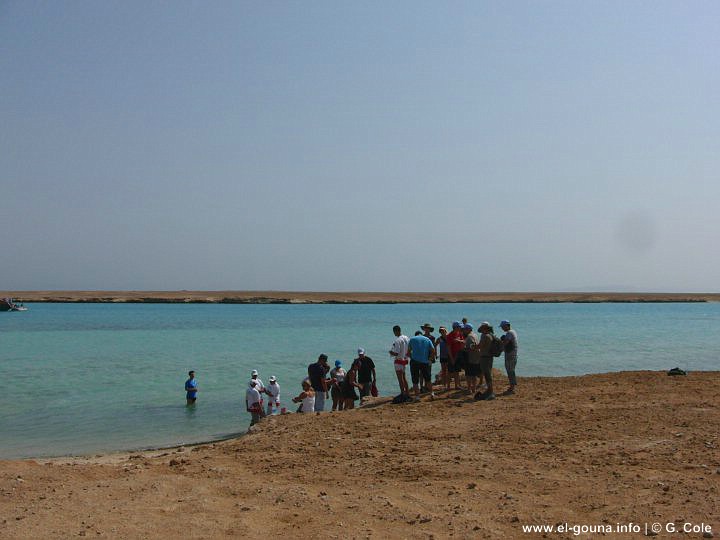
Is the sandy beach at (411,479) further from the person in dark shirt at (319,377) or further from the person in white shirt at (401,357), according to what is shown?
the person in dark shirt at (319,377)

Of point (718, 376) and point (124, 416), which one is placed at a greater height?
point (718, 376)

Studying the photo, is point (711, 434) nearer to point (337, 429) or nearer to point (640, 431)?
point (640, 431)

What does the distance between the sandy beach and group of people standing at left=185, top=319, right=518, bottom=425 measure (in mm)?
1350

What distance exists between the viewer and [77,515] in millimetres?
6824

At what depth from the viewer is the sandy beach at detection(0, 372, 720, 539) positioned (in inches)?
249

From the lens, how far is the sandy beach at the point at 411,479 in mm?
6324

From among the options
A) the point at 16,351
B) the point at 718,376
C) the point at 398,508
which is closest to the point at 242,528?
the point at 398,508

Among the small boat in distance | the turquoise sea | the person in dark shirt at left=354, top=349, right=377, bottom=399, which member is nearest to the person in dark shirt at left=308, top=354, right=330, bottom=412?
the person in dark shirt at left=354, top=349, right=377, bottom=399

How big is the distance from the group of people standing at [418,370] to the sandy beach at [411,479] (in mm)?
1350

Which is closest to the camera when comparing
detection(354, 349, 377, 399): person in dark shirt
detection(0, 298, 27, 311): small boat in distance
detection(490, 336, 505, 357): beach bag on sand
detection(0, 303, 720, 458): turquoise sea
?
detection(490, 336, 505, 357): beach bag on sand

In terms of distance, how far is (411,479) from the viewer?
306 inches

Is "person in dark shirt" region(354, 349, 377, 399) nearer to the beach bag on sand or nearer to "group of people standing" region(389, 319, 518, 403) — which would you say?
"group of people standing" region(389, 319, 518, 403)

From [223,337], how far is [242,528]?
126 ft

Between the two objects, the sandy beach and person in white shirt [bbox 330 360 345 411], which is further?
person in white shirt [bbox 330 360 345 411]
